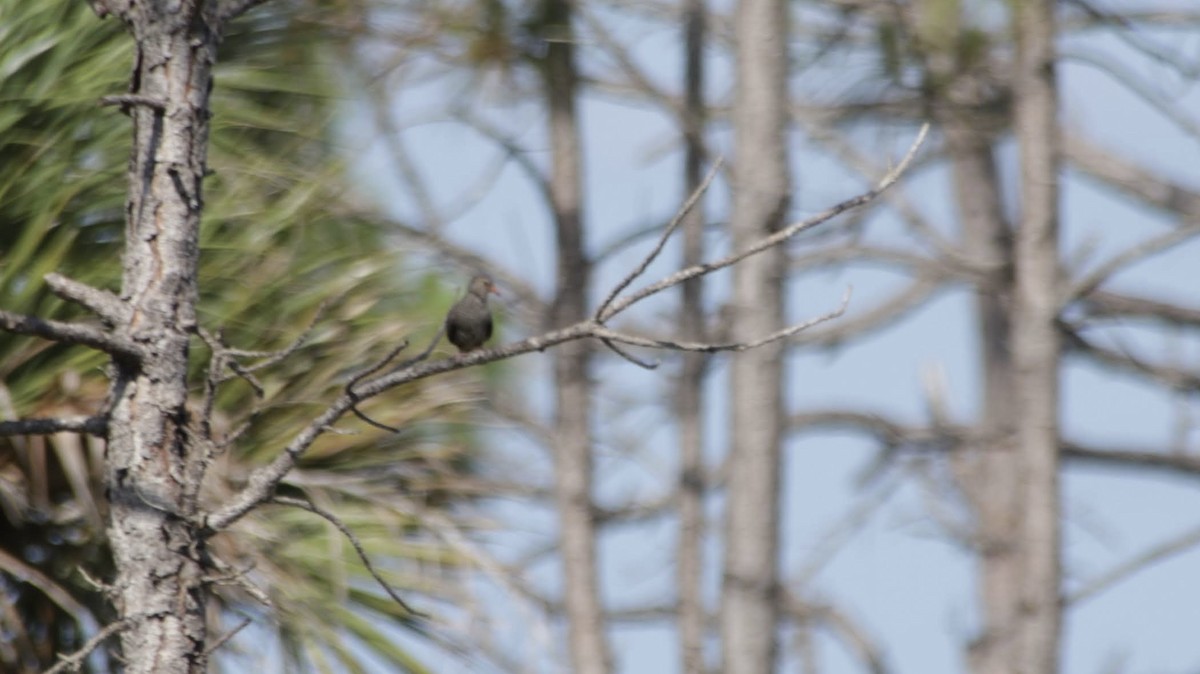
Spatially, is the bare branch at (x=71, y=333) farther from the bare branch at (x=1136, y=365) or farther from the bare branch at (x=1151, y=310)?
the bare branch at (x=1151, y=310)

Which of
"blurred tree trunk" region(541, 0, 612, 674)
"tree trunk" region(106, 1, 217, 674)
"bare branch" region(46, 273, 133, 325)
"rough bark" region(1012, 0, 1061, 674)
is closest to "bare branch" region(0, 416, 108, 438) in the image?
"tree trunk" region(106, 1, 217, 674)

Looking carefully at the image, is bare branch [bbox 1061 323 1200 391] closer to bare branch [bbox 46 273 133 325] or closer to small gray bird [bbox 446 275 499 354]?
small gray bird [bbox 446 275 499 354]

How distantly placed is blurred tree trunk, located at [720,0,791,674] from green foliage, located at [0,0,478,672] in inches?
27.5

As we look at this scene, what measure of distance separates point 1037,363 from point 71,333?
357cm

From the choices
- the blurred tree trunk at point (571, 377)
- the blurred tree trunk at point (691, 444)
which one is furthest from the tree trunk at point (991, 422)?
the blurred tree trunk at point (571, 377)

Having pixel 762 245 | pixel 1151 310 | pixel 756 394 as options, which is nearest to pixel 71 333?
pixel 762 245

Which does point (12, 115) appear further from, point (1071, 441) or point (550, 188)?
point (1071, 441)

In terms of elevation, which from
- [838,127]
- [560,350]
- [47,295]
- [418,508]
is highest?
[838,127]

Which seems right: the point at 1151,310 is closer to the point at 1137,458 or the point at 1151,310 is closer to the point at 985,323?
the point at 1137,458

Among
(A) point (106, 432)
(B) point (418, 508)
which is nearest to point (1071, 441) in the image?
(B) point (418, 508)

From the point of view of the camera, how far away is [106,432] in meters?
2.71

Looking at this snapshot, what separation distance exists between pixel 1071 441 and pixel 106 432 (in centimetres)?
574

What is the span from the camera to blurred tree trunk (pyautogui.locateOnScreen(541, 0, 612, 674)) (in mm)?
5070

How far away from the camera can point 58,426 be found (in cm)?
269
